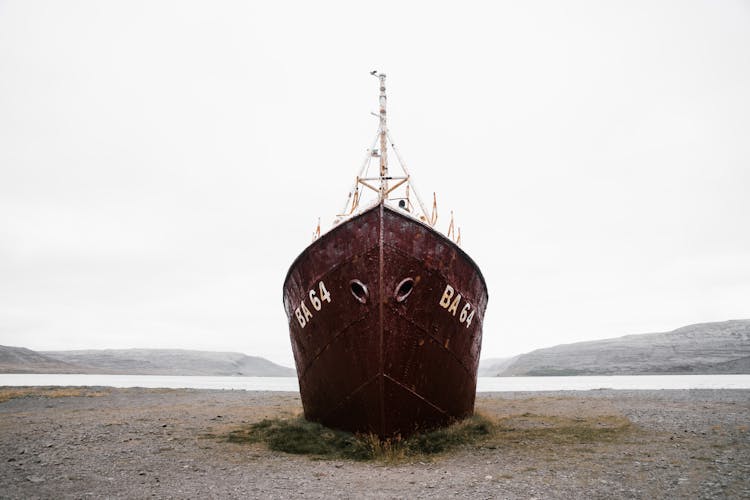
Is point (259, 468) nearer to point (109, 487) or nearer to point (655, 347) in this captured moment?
point (109, 487)

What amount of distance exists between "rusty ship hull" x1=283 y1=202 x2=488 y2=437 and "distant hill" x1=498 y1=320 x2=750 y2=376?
227 ft

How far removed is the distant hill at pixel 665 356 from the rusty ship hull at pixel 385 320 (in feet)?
227

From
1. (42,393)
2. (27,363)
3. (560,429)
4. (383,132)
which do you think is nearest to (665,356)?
(560,429)

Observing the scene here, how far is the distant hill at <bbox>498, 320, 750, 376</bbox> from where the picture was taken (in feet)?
232

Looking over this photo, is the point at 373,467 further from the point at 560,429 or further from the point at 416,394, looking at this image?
the point at 560,429

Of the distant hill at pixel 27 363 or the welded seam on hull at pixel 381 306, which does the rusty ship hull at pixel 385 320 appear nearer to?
the welded seam on hull at pixel 381 306

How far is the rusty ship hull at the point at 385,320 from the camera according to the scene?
308 inches

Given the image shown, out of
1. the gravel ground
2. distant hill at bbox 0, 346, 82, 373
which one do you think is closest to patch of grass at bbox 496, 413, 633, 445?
the gravel ground

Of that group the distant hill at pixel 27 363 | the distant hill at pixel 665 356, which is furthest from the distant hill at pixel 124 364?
the distant hill at pixel 665 356

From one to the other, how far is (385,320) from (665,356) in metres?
90.6

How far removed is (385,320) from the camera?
772cm

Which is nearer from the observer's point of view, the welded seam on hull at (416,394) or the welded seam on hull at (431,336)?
the welded seam on hull at (416,394)

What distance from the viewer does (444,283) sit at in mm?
8406

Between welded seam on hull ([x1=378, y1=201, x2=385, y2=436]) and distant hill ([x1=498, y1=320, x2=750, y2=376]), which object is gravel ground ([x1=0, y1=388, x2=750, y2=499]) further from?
distant hill ([x1=498, y1=320, x2=750, y2=376])
